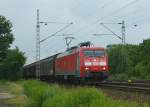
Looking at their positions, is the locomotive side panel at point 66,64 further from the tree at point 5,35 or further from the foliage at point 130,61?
the tree at point 5,35

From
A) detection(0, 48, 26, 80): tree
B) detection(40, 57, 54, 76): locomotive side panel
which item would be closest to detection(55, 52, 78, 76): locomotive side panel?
detection(40, 57, 54, 76): locomotive side panel

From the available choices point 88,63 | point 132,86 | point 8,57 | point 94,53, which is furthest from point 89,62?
point 8,57

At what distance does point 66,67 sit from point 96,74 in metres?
6.20

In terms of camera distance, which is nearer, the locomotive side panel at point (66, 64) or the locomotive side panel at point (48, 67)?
the locomotive side panel at point (66, 64)

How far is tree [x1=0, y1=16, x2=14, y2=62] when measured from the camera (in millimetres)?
79062

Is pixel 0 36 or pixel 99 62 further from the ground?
pixel 0 36

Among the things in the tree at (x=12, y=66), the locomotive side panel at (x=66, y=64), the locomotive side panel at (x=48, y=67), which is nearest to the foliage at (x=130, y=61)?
the locomotive side panel at (x=48, y=67)

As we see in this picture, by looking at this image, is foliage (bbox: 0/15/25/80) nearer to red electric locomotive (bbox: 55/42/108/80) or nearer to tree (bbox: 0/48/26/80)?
tree (bbox: 0/48/26/80)

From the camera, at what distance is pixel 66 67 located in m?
43.8

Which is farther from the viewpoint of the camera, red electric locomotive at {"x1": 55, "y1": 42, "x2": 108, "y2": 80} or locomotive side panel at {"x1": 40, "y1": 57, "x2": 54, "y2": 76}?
locomotive side panel at {"x1": 40, "y1": 57, "x2": 54, "y2": 76}

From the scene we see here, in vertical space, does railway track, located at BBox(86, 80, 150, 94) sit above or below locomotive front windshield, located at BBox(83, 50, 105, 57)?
below

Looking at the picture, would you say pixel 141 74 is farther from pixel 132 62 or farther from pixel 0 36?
pixel 0 36

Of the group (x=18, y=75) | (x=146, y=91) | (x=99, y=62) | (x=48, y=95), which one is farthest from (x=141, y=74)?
(x=48, y=95)

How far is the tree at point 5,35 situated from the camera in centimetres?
7906
